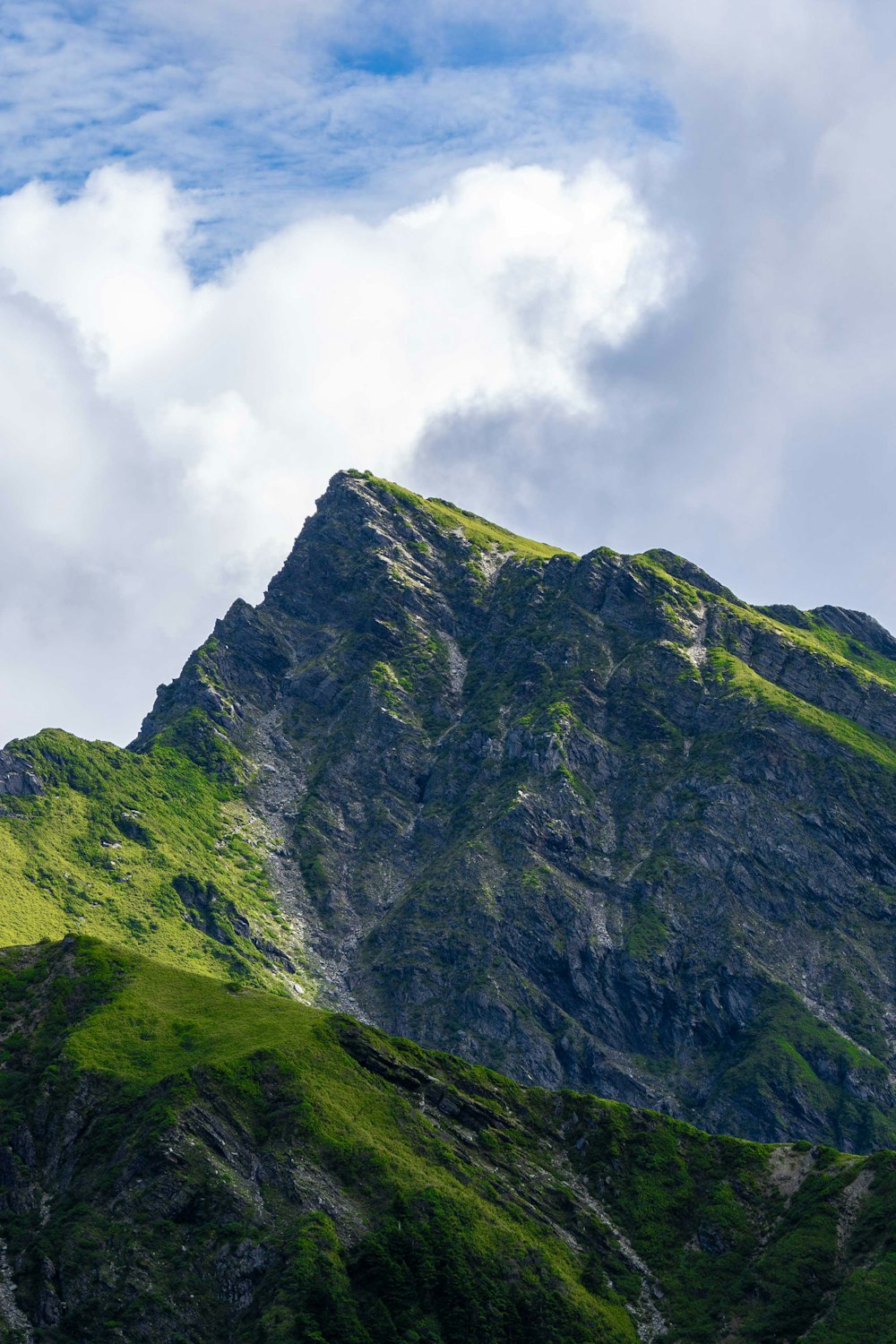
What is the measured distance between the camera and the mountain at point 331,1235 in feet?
520

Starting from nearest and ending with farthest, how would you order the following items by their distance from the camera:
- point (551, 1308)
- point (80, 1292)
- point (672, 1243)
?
point (80, 1292) → point (551, 1308) → point (672, 1243)

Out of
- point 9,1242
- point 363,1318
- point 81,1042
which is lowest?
point 9,1242

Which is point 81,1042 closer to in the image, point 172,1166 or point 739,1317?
point 172,1166

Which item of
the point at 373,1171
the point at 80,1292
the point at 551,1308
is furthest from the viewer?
the point at 373,1171

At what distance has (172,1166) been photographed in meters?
173

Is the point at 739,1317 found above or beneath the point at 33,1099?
above

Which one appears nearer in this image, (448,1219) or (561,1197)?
(448,1219)

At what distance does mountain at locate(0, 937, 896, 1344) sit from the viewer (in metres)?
158

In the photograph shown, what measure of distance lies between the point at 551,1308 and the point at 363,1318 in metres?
27.0

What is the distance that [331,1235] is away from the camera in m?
169

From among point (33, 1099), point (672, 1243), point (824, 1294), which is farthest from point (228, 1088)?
point (824, 1294)

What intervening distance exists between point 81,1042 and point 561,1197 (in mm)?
78142

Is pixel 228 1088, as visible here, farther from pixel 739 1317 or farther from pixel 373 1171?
pixel 739 1317

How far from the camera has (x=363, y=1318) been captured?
528 feet
